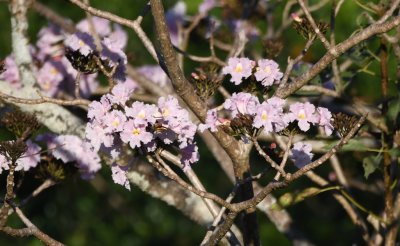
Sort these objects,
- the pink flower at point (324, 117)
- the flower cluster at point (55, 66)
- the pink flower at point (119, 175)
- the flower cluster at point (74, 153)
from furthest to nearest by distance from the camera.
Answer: the flower cluster at point (55, 66)
the flower cluster at point (74, 153)
the pink flower at point (119, 175)
the pink flower at point (324, 117)

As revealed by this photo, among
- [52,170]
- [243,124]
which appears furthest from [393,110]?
[52,170]

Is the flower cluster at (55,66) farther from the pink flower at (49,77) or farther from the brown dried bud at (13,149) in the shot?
the brown dried bud at (13,149)

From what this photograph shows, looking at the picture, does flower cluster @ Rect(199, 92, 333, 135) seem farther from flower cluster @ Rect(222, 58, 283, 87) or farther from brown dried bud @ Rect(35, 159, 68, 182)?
brown dried bud @ Rect(35, 159, 68, 182)

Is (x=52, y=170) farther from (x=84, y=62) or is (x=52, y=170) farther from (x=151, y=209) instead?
(x=151, y=209)

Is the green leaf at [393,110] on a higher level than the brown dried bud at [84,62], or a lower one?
lower

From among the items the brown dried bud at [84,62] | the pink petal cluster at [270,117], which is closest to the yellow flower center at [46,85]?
the brown dried bud at [84,62]
